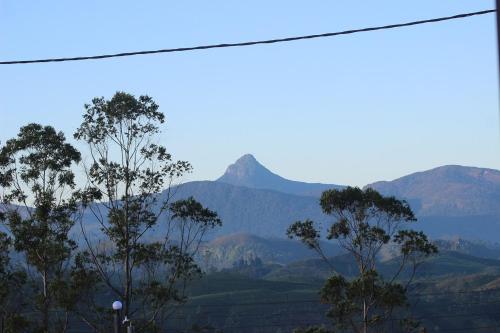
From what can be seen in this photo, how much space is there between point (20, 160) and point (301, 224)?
1944 cm

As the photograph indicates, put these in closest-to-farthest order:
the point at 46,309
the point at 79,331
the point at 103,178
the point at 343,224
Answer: the point at 46,309 < the point at 103,178 < the point at 343,224 < the point at 79,331

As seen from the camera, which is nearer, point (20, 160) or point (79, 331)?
point (20, 160)

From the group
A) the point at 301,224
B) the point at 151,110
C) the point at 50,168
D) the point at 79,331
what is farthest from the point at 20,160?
the point at 79,331

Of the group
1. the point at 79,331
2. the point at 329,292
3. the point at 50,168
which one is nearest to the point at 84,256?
the point at 50,168

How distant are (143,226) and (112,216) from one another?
197 centimetres

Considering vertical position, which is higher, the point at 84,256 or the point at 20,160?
the point at 20,160

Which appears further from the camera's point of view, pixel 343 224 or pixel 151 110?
pixel 343 224

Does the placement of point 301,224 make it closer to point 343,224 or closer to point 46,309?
point 343,224

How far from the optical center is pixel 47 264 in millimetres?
58344

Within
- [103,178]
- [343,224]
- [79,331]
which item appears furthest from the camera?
[79,331]

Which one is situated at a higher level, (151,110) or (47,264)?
(151,110)

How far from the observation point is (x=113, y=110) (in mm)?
58438

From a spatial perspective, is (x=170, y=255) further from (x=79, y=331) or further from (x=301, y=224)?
(x=79, y=331)

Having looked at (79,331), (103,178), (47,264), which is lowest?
(79,331)
